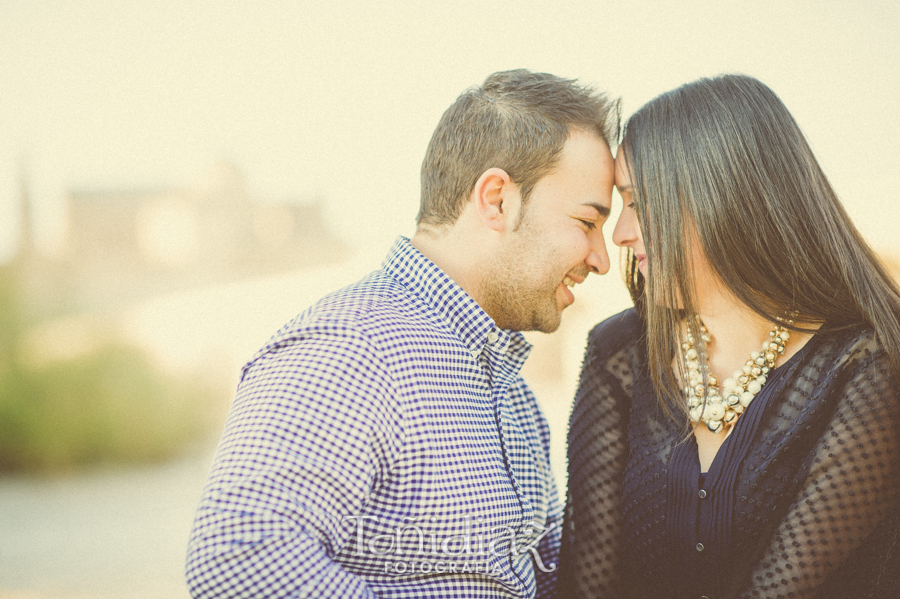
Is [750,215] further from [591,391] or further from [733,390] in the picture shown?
[591,391]

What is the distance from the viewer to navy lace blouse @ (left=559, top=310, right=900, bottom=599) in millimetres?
1358

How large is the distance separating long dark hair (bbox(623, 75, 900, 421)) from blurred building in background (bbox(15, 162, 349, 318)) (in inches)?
249

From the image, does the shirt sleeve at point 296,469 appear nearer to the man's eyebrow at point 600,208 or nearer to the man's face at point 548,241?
the man's face at point 548,241

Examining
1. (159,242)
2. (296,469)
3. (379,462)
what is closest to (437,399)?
(379,462)

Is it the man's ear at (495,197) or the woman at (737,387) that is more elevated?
the man's ear at (495,197)

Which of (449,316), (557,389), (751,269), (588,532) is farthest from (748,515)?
(557,389)

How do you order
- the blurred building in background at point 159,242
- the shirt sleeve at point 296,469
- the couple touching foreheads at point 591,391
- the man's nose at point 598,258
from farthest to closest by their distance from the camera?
the blurred building in background at point 159,242 < the man's nose at point 598,258 < the couple touching foreheads at point 591,391 < the shirt sleeve at point 296,469

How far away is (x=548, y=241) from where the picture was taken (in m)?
1.73

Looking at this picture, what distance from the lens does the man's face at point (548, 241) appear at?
1.73 meters

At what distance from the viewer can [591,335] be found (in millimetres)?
1927

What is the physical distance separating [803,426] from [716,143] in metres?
0.65

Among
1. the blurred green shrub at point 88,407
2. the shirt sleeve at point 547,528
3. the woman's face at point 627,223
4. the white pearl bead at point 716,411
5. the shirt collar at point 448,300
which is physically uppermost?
the woman's face at point 627,223

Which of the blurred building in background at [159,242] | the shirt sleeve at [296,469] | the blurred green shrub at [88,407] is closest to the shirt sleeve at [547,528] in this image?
the shirt sleeve at [296,469]

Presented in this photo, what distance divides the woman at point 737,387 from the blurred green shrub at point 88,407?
20.0 ft
